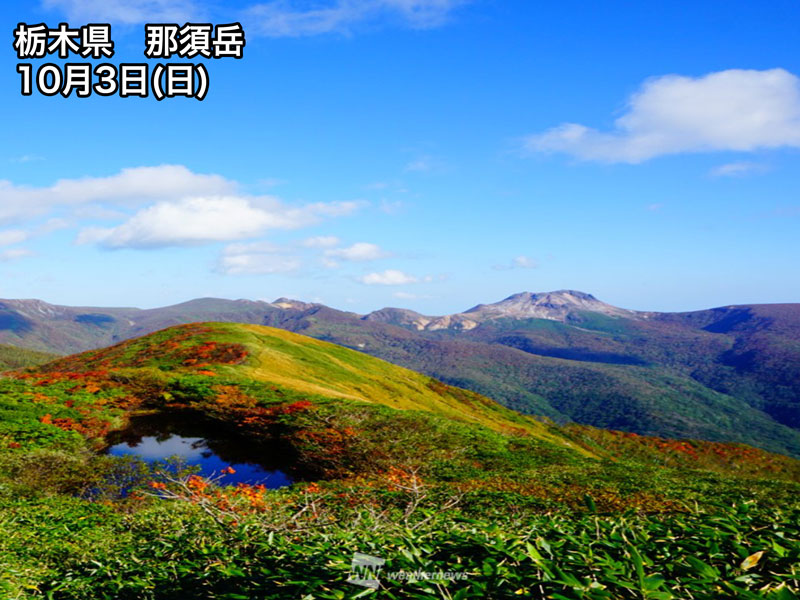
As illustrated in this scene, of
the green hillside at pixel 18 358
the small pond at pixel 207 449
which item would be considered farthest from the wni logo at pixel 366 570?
the green hillside at pixel 18 358

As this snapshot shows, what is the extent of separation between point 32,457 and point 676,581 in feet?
76.7

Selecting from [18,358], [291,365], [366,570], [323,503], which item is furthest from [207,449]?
[18,358]

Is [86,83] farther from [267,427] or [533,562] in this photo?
[533,562]

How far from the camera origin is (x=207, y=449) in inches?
973

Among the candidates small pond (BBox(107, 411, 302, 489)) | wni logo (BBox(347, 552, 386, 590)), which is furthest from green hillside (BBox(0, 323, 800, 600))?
small pond (BBox(107, 411, 302, 489))

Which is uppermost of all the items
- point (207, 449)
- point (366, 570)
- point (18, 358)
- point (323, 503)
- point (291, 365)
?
point (366, 570)

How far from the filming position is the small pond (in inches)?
890

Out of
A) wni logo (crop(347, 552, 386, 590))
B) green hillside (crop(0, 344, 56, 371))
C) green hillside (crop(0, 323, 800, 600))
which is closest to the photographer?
wni logo (crop(347, 552, 386, 590))

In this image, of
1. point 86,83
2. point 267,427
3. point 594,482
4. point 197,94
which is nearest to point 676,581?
point 594,482

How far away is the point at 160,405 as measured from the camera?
29750 mm

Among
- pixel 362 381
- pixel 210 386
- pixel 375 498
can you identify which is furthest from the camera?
pixel 362 381

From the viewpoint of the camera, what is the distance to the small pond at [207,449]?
2261cm

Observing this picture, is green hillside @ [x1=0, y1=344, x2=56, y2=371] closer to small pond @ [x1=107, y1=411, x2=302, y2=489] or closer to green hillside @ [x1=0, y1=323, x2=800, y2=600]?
green hillside @ [x1=0, y1=323, x2=800, y2=600]

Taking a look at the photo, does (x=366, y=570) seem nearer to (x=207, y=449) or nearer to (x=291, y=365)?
(x=207, y=449)
